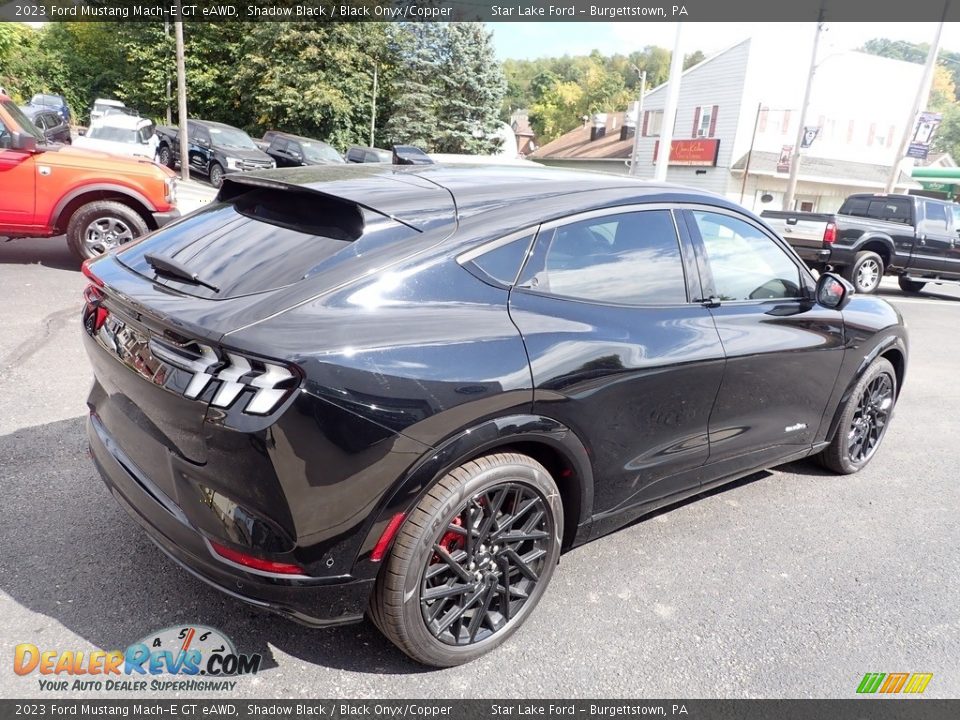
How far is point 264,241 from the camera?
7.98 ft

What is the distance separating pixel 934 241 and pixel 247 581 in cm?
1431

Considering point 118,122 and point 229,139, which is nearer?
point 118,122

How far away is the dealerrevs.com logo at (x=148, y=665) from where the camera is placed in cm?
228

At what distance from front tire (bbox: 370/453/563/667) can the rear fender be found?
59 millimetres

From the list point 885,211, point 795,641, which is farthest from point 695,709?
point 885,211

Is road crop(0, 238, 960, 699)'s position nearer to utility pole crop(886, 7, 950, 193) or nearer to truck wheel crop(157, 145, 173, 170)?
utility pole crop(886, 7, 950, 193)

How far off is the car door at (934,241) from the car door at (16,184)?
548 inches

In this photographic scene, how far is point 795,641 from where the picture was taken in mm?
2779

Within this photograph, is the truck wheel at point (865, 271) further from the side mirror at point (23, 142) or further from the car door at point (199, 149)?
the car door at point (199, 149)

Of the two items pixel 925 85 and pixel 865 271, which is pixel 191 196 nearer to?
pixel 865 271

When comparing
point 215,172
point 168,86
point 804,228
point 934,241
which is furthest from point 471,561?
point 168,86

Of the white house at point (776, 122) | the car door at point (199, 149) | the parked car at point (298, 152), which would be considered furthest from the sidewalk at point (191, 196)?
the white house at point (776, 122)

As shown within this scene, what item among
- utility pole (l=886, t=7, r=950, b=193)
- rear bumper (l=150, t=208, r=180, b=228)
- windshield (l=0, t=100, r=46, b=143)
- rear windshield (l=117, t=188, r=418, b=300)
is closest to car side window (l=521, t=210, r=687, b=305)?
rear windshield (l=117, t=188, r=418, b=300)

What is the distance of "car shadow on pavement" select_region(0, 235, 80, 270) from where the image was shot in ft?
27.1
